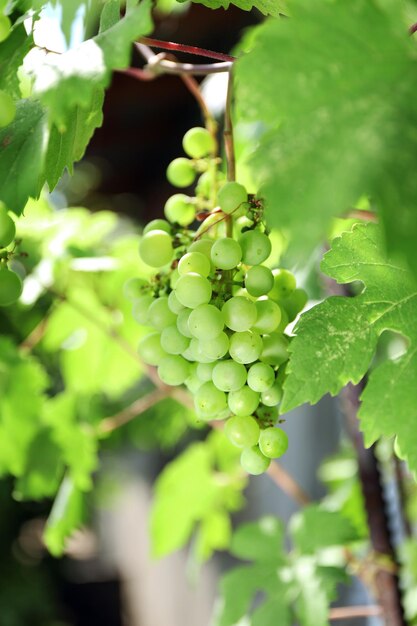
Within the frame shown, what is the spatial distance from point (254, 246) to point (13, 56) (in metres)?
0.20

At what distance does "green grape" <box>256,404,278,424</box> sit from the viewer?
0.42 metres

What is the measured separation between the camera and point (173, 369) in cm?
45

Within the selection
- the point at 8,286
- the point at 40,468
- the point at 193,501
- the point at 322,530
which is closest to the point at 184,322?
the point at 8,286

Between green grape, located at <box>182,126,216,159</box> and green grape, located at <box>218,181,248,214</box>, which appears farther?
green grape, located at <box>182,126,216,159</box>

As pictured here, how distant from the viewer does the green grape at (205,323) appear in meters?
0.40

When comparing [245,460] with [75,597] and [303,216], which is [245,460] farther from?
[75,597]

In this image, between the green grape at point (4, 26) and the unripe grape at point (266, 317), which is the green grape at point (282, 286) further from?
the green grape at point (4, 26)

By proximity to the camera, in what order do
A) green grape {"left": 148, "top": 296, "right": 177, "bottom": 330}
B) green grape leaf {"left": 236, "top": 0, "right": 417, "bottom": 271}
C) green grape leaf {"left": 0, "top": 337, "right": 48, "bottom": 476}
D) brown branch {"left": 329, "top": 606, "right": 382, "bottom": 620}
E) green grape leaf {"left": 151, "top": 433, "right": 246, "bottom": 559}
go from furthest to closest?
green grape leaf {"left": 151, "top": 433, "right": 246, "bottom": 559} < green grape leaf {"left": 0, "top": 337, "right": 48, "bottom": 476} < brown branch {"left": 329, "top": 606, "right": 382, "bottom": 620} < green grape {"left": 148, "top": 296, "right": 177, "bottom": 330} < green grape leaf {"left": 236, "top": 0, "right": 417, "bottom": 271}

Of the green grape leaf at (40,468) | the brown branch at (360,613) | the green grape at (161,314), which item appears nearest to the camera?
the green grape at (161,314)

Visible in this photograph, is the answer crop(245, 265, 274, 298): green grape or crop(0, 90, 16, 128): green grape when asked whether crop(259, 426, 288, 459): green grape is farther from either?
crop(0, 90, 16, 128): green grape

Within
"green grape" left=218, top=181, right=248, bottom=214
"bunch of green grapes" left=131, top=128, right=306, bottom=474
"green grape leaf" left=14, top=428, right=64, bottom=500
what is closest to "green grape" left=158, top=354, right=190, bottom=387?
"bunch of green grapes" left=131, top=128, right=306, bottom=474

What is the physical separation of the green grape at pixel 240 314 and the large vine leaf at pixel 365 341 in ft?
0.10

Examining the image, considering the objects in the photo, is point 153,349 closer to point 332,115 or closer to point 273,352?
point 273,352

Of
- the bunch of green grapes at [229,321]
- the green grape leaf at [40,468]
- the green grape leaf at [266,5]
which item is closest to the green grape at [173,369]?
the bunch of green grapes at [229,321]
